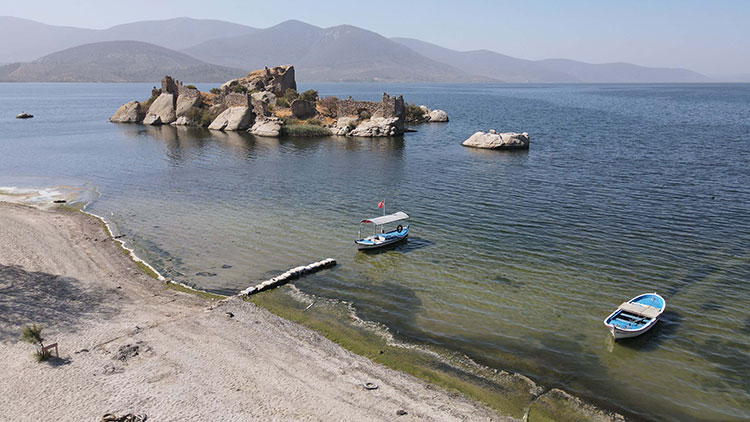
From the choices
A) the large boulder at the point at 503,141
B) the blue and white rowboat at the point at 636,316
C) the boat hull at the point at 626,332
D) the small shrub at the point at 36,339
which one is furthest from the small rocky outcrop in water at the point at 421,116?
the small shrub at the point at 36,339

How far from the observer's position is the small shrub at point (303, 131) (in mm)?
83250

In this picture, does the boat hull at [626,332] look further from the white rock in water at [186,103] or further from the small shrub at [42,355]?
the white rock in water at [186,103]

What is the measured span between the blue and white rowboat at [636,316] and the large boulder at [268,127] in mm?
70611

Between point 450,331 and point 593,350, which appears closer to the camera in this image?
point 593,350

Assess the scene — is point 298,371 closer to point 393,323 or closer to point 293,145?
point 393,323

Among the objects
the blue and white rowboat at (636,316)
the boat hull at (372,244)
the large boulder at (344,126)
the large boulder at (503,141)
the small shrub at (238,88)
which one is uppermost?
the small shrub at (238,88)

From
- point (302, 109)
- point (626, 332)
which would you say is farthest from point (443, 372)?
point (302, 109)

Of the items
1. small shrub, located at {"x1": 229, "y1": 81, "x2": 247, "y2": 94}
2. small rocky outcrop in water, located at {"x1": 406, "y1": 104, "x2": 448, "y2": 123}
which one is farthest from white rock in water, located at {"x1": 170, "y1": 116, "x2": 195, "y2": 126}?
small rocky outcrop in water, located at {"x1": 406, "y1": 104, "x2": 448, "y2": 123}

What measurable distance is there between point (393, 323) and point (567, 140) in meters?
62.8

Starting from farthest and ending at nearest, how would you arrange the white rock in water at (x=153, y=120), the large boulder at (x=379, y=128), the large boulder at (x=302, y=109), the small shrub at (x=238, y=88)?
the small shrub at (x=238, y=88) < the white rock in water at (x=153, y=120) < the large boulder at (x=302, y=109) < the large boulder at (x=379, y=128)

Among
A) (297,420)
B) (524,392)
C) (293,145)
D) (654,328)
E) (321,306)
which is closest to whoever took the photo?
(297,420)

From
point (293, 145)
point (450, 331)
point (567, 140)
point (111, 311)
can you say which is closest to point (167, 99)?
point (293, 145)

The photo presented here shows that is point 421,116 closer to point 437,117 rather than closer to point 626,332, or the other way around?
point 437,117

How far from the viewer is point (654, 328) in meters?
21.2
